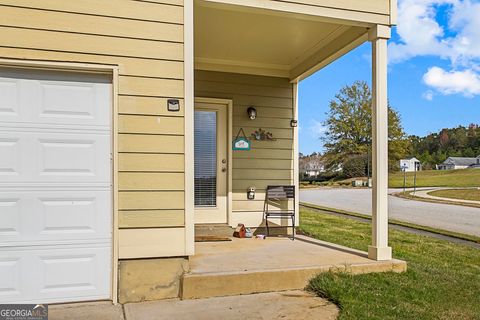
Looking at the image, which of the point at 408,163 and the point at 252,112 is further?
the point at 408,163

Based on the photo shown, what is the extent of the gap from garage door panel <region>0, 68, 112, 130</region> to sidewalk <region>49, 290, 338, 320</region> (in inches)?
55.3

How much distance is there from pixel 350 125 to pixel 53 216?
3569 cm

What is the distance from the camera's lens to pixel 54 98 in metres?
3.00

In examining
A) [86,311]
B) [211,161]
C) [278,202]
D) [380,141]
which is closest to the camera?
[86,311]

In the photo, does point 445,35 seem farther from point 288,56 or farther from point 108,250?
point 108,250

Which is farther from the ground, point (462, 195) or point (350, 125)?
point (350, 125)

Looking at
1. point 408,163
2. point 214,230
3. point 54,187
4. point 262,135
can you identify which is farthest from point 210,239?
point 408,163

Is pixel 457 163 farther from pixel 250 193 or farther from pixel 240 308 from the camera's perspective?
pixel 240 308

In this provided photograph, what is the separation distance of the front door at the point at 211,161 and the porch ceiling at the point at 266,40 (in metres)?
0.65

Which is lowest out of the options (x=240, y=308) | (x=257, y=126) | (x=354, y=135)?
(x=240, y=308)

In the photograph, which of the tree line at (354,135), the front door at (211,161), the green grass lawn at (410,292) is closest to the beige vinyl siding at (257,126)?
the front door at (211,161)

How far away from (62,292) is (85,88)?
1.59 m

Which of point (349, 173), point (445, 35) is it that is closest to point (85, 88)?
point (445, 35)

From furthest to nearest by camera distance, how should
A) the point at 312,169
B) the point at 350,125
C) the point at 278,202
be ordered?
the point at 312,169 → the point at 350,125 → the point at 278,202
